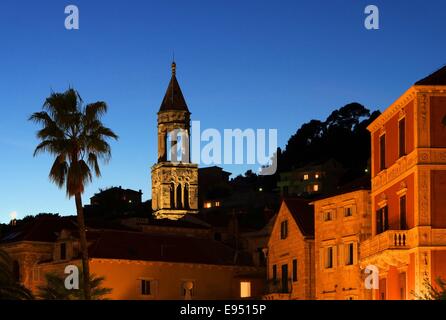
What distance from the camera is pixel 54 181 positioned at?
66562 mm

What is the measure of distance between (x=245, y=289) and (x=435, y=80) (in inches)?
1513

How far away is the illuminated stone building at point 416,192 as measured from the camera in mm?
55156

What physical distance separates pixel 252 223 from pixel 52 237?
32956 millimetres

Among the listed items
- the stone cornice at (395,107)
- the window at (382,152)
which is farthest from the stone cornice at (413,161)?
the stone cornice at (395,107)

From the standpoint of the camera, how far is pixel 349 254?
75.6 m

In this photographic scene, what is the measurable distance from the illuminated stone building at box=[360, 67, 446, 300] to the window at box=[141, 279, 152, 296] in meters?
31.5

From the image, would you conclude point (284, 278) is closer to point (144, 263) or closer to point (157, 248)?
point (144, 263)

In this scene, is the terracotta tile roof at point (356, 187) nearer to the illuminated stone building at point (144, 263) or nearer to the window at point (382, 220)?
the window at point (382, 220)

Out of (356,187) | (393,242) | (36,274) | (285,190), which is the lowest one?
(36,274)

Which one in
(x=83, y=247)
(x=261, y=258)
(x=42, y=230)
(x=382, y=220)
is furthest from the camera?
(x=42, y=230)

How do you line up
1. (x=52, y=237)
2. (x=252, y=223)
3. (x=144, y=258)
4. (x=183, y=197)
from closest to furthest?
1. (x=144, y=258)
2. (x=52, y=237)
3. (x=252, y=223)
4. (x=183, y=197)

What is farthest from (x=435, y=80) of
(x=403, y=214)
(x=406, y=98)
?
(x=403, y=214)
